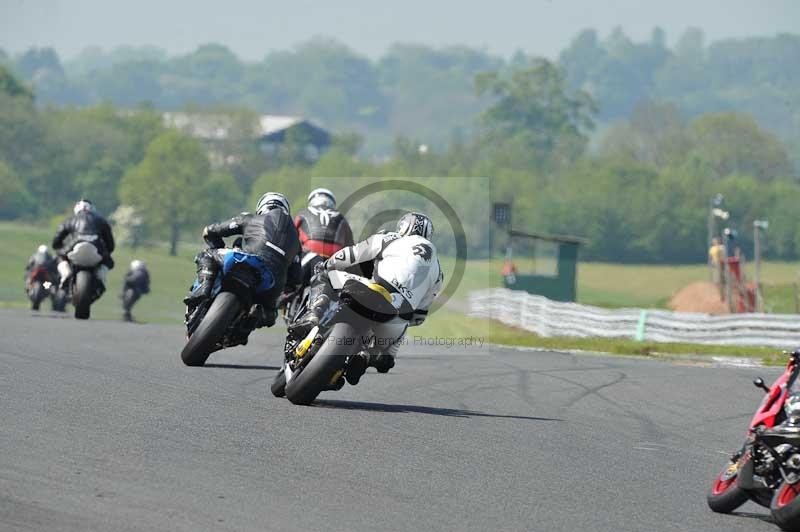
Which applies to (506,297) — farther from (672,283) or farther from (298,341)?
(672,283)

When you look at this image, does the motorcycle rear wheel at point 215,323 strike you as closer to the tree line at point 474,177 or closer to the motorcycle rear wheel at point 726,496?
the motorcycle rear wheel at point 726,496

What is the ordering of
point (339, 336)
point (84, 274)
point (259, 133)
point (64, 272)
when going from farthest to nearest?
point (259, 133), point (64, 272), point (84, 274), point (339, 336)

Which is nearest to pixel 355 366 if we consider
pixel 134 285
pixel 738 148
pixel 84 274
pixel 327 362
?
pixel 327 362

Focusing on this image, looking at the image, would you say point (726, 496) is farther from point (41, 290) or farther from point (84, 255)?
point (41, 290)

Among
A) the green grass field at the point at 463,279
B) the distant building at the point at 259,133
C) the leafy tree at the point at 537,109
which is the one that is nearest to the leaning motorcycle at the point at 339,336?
the green grass field at the point at 463,279

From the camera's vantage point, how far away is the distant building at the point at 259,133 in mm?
147125

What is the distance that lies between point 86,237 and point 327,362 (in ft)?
31.4

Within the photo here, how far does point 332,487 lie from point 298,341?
3278mm

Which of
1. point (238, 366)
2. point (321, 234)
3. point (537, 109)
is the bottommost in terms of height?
point (238, 366)

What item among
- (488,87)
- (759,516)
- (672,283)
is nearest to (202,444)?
(759,516)

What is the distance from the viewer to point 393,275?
35.9 ft

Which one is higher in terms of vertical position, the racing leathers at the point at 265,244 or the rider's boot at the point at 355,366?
the racing leathers at the point at 265,244

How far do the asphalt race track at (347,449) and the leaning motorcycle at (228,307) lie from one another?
0.28 metres

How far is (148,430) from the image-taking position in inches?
361
